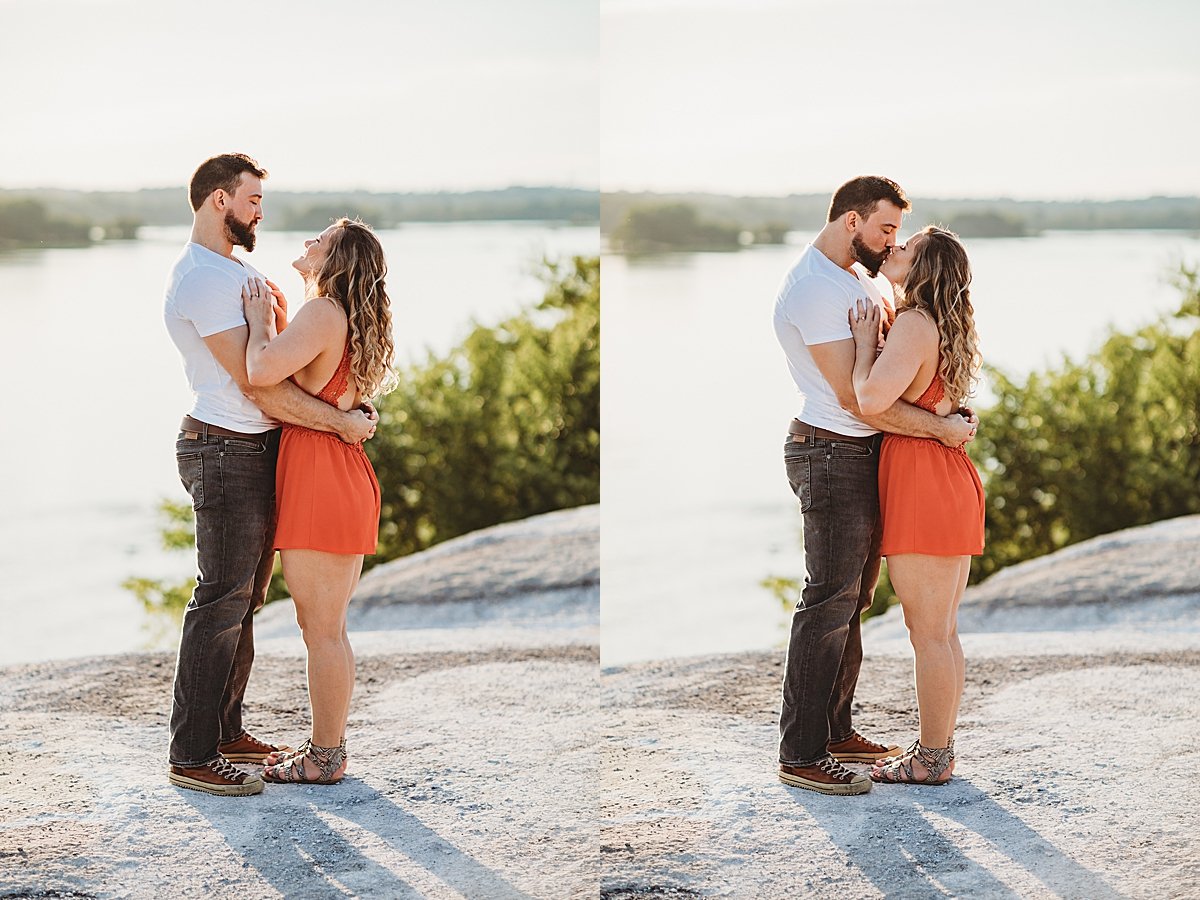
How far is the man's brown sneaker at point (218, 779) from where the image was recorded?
154 inches

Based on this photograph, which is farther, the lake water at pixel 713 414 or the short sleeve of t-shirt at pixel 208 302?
the lake water at pixel 713 414

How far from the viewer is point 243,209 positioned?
3.91 meters

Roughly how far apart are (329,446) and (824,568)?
4.99 ft

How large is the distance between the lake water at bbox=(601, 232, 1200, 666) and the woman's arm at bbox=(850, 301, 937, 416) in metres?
5.79

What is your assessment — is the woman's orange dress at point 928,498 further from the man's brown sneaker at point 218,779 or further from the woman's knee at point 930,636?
the man's brown sneaker at point 218,779

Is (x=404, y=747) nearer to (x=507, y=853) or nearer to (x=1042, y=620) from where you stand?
(x=507, y=853)

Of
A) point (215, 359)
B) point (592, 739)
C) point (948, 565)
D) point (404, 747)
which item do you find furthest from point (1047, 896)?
point (215, 359)

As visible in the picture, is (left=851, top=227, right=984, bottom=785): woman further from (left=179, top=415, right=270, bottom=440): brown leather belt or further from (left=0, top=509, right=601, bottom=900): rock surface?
(left=179, top=415, right=270, bottom=440): brown leather belt

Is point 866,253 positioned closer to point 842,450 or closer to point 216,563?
point 842,450

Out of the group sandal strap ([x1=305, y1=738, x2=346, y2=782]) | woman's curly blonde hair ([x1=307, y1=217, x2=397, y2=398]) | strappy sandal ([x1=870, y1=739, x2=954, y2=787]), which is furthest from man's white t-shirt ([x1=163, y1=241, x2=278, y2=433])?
strappy sandal ([x1=870, y1=739, x2=954, y2=787])

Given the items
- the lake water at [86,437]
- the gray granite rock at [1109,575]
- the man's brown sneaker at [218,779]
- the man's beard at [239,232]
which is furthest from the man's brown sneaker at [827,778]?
the lake water at [86,437]

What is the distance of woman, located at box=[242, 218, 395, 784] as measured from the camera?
3.80 metres

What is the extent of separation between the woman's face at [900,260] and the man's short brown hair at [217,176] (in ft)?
6.34

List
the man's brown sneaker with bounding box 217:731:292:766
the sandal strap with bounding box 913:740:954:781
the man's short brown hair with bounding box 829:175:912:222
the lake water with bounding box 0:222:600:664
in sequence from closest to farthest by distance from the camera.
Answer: the man's short brown hair with bounding box 829:175:912:222 < the sandal strap with bounding box 913:740:954:781 < the man's brown sneaker with bounding box 217:731:292:766 < the lake water with bounding box 0:222:600:664
